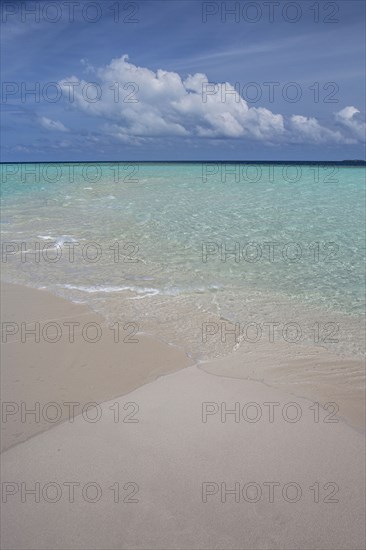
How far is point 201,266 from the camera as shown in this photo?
890cm

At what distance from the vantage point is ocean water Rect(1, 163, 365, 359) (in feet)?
20.4

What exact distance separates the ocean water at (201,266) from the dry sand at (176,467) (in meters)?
1.15

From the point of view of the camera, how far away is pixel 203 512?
297 centimetres

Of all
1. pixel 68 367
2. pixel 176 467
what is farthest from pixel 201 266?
pixel 176 467

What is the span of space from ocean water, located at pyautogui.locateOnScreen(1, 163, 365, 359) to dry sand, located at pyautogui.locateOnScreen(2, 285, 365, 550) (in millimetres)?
1153

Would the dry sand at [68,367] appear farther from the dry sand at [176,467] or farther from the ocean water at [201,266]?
the ocean water at [201,266]

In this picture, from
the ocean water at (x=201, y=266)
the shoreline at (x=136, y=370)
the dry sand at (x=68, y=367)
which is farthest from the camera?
the ocean water at (x=201, y=266)

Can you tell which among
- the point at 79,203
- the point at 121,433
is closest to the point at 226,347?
the point at 121,433

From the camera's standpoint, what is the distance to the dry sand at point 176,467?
2.82 meters

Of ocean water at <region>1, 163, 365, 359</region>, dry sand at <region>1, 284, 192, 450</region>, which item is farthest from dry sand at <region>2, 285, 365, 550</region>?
ocean water at <region>1, 163, 365, 359</region>

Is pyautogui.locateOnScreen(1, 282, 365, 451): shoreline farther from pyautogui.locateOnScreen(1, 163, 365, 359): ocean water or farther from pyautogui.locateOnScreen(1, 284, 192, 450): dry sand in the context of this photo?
pyautogui.locateOnScreen(1, 163, 365, 359): ocean water

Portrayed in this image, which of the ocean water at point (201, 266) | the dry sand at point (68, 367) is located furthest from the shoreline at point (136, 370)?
the ocean water at point (201, 266)

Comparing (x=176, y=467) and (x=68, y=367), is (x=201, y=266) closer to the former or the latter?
(x=68, y=367)

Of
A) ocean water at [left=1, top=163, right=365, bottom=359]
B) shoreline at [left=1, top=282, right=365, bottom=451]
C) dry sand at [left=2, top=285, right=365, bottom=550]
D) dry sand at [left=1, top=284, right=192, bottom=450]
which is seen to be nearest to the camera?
dry sand at [left=2, top=285, right=365, bottom=550]
